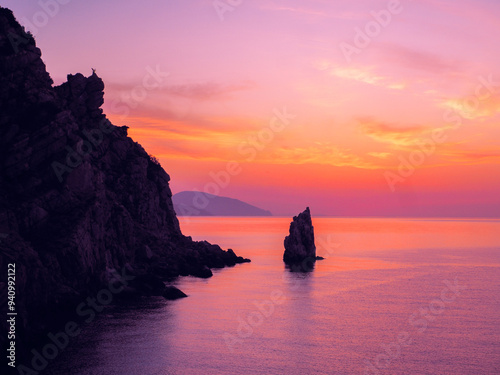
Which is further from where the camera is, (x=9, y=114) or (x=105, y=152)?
(x=105, y=152)

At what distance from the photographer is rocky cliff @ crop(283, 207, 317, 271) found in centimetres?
13638

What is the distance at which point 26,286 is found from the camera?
54969 mm

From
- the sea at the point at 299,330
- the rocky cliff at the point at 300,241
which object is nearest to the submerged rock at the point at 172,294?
the sea at the point at 299,330

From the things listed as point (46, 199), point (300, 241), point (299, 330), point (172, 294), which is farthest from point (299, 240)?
point (46, 199)

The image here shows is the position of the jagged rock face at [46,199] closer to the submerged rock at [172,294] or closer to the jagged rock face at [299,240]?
the submerged rock at [172,294]

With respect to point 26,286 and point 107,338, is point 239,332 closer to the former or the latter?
point 107,338

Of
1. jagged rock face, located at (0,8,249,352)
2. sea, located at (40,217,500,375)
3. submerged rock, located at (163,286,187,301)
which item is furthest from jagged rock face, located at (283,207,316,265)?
submerged rock, located at (163,286,187,301)

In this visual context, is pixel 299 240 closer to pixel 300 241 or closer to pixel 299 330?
pixel 300 241

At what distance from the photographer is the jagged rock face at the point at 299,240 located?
13650cm

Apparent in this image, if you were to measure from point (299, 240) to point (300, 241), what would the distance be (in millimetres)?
718

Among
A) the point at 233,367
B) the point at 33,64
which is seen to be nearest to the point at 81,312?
the point at 233,367

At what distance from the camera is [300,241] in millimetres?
139625

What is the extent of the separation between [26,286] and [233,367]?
90.3ft

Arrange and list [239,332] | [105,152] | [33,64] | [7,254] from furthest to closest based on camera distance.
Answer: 1. [105,152]
2. [33,64]
3. [239,332]
4. [7,254]
